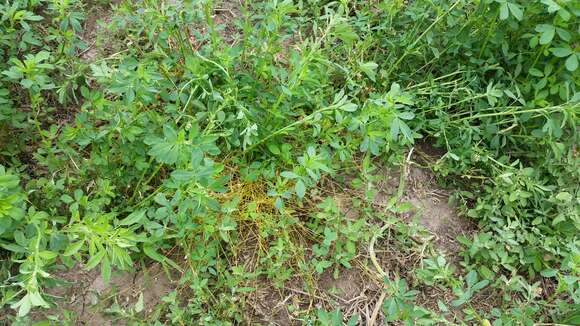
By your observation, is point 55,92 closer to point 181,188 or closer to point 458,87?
point 181,188

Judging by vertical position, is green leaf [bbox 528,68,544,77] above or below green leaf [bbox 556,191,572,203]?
above

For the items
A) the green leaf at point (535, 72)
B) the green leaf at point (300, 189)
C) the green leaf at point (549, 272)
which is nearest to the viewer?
the green leaf at point (300, 189)

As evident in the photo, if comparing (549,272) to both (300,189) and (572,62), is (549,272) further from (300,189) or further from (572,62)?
(300,189)

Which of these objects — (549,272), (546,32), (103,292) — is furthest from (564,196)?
(103,292)

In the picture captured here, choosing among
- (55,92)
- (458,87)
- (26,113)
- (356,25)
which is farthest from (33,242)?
(458,87)

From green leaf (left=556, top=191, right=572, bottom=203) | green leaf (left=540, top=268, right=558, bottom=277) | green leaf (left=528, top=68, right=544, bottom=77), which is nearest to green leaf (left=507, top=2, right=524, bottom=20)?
green leaf (left=528, top=68, right=544, bottom=77)

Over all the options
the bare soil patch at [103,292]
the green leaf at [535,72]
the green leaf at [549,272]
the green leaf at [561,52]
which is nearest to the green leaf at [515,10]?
the green leaf at [561,52]

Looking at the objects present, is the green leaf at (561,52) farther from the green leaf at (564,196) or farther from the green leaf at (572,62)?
the green leaf at (564,196)

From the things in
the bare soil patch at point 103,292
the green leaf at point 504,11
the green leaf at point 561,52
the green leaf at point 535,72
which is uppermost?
the green leaf at point 504,11

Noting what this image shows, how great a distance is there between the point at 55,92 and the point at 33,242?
1.11 meters

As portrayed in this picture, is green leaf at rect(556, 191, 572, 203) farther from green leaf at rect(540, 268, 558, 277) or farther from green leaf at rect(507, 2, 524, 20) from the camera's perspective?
green leaf at rect(507, 2, 524, 20)

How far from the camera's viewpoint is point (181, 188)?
2.21 metres

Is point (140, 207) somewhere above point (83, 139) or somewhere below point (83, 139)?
below

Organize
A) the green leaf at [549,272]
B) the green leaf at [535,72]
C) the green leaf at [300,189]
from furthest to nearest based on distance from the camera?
the green leaf at [535,72] → the green leaf at [549,272] → the green leaf at [300,189]
